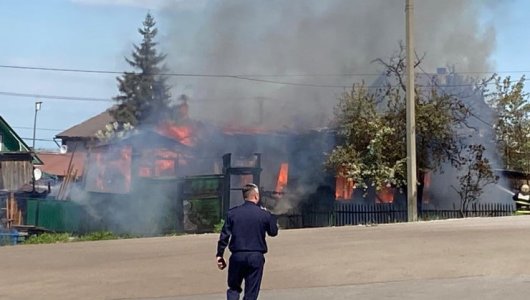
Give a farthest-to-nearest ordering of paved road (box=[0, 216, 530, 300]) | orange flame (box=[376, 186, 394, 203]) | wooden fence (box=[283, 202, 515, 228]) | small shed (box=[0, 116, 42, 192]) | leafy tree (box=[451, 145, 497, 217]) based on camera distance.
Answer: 1. small shed (box=[0, 116, 42, 192])
2. leafy tree (box=[451, 145, 497, 217])
3. orange flame (box=[376, 186, 394, 203])
4. wooden fence (box=[283, 202, 515, 228])
5. paved road (box=[0, 216, 530, 300])

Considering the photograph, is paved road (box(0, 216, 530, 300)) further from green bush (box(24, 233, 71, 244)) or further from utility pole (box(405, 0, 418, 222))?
utility pole (box(405, 0, 418, 222))

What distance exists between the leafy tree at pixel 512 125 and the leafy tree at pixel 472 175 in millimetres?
4049

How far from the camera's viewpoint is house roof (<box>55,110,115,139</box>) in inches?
2602

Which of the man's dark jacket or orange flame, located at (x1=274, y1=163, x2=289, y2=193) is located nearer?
the man's dark jacket

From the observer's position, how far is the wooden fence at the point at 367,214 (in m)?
26.7

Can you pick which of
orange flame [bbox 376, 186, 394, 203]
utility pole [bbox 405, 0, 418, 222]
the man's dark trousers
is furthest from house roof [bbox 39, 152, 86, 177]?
the man's dark trousers

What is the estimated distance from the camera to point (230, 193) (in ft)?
90.3

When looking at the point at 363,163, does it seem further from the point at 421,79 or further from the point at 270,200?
the point at 421,79

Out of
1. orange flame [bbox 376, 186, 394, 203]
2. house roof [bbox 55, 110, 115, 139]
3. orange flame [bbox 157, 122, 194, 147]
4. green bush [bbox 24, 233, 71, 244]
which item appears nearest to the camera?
green bush [bbox 24, 233, 71, 244]

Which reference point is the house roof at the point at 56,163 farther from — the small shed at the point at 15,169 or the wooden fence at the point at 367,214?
the wooden fence at the point at 367,214

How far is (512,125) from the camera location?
35.2 m

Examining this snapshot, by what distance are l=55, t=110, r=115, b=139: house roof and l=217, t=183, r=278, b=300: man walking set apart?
5758cm

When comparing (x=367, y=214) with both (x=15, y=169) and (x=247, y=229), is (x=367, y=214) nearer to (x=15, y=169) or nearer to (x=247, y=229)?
(x=15, y=169)

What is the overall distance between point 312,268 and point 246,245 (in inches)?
193
